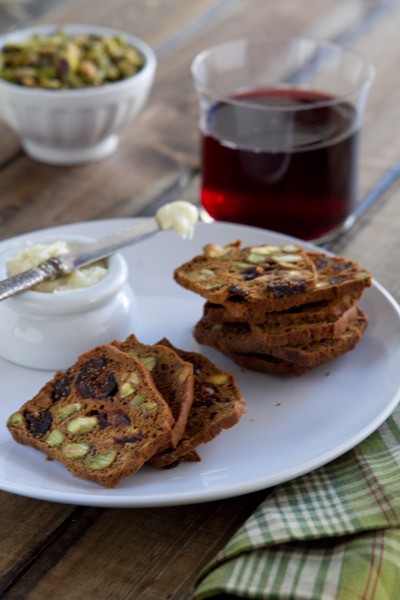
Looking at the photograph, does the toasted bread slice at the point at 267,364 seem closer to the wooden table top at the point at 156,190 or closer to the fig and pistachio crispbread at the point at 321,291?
the fig and pistachio crispbread at the point at 321,291

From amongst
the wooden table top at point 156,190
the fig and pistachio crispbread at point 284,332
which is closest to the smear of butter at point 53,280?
the fig and pistachio crispbread at point 284,332

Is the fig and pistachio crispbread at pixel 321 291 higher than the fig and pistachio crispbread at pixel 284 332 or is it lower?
higher

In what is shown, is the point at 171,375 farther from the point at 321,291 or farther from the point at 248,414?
the point at 321,291

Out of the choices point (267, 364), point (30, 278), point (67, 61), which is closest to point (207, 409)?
point (267, 364)

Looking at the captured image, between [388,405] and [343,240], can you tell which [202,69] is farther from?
[388,405]

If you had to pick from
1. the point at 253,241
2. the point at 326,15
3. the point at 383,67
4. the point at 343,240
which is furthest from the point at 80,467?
the point at 326,15

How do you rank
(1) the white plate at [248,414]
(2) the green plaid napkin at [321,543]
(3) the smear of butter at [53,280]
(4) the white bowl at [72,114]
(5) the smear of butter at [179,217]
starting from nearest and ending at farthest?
1. (2) the green plaid napkin at [321,543]
2. (1) the white plate at [248,414]
3. (3) the smear of butter at [53,280]
4. (5) the smear of butter at [179,217]
5. (4) the white bowl at [72,114]
